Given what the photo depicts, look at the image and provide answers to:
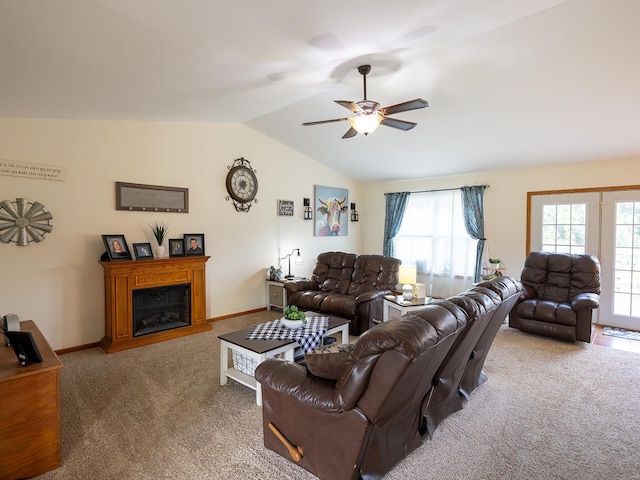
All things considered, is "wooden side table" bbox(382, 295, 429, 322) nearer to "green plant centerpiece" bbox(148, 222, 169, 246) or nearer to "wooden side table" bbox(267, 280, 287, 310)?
"wooden side table" bbox(267, 280, 287, 310)

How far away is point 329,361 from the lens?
6.25ft

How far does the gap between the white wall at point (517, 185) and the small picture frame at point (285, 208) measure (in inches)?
104

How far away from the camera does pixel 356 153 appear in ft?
20.0

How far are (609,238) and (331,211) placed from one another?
4489mm

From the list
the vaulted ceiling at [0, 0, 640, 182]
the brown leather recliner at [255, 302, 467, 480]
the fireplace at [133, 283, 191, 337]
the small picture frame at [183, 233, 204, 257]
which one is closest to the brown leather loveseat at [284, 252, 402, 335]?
the small picture frame at [183, 233, 204, 257]

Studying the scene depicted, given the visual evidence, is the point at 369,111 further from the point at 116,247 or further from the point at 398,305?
the point at 116,247

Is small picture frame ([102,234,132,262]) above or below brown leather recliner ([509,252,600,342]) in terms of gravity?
above

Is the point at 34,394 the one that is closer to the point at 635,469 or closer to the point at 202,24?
the point at 202,24

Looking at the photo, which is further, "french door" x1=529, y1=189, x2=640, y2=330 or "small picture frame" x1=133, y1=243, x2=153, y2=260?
"french door" x1=529, y1=189, x2=640, y2=330

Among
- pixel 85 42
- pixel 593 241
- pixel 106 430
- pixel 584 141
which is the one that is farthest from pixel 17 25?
pixel 593 241

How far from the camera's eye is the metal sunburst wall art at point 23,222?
11.7ft

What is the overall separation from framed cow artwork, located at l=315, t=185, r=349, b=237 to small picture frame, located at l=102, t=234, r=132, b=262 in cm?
346

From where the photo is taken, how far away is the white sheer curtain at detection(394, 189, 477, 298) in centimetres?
634

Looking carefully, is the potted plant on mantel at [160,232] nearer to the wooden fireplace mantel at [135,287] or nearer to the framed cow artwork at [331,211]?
the wooden fireplace mantel at [135,287]
